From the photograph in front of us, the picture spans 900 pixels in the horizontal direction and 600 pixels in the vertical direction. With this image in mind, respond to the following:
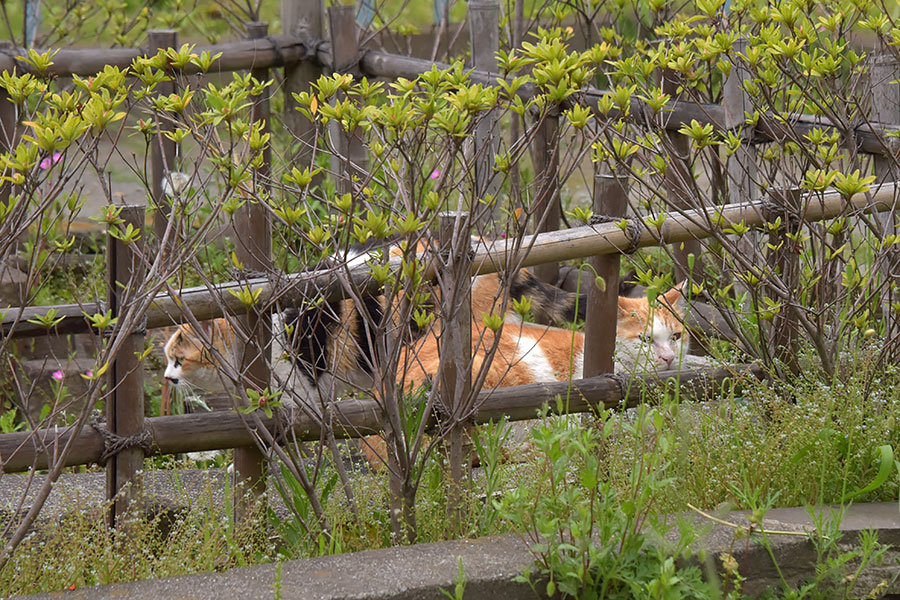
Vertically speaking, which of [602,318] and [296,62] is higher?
[296,62]

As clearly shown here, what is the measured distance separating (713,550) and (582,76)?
1086 millimetres

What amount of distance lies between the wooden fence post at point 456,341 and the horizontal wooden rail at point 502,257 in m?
0.09

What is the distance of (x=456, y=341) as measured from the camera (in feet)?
8.36

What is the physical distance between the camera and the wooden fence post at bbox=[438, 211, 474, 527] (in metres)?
2.33

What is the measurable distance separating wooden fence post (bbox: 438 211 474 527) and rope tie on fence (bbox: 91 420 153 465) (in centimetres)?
75

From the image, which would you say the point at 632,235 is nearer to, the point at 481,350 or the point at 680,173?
the point at 680,173

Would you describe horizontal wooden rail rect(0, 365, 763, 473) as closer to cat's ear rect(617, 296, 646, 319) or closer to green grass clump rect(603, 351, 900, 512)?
green grass clump rect(603, 351, 900, 512)

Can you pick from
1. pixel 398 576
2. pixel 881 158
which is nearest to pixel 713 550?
pixel 398 576

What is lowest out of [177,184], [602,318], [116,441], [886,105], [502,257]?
[116,441]

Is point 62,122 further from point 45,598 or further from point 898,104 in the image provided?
point 898,104

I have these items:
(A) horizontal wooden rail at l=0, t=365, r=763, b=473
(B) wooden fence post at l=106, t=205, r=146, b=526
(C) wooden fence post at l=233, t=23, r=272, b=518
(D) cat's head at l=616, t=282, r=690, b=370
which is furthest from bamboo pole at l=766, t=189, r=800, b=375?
(B) wooden fence post at l=106, t=205, r=146, b=526

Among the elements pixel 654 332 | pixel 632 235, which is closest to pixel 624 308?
pixel 654 332

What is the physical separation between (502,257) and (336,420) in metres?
0.64

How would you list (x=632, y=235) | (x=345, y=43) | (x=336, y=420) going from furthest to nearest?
(x=345, y=43) < (x=632, y=235) < (x=336, y=420)
